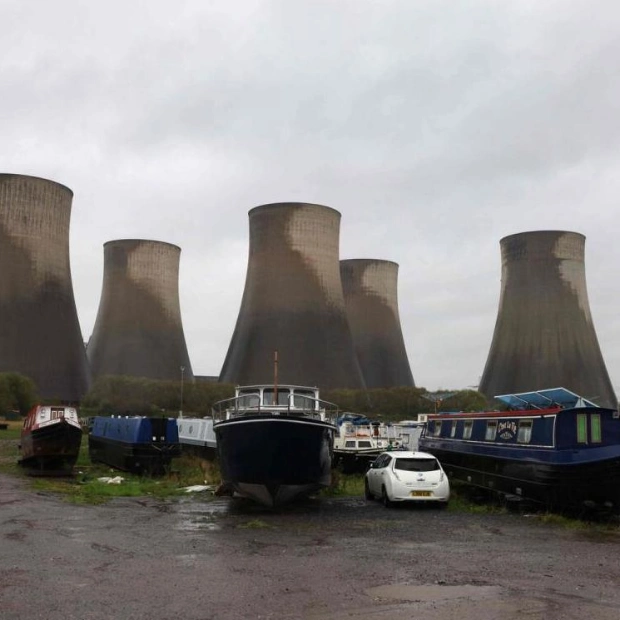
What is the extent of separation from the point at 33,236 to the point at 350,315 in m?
26.8

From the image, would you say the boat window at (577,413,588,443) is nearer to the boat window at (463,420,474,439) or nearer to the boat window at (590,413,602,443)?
the boat window at (590,413,602,443)

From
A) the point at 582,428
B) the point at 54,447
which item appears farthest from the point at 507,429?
the point at 54,447

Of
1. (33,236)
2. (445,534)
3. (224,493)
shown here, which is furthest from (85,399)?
(445,534)

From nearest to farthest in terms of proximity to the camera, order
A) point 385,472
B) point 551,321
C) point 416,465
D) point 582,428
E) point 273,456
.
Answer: point 582,428
point 273,456
point 416,465
point 385,472
point 551,321

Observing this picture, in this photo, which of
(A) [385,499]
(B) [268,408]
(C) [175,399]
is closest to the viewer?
(A) [385,499]

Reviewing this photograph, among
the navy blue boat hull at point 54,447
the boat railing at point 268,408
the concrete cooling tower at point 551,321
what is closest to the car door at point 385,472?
the boat railing at point 268,408

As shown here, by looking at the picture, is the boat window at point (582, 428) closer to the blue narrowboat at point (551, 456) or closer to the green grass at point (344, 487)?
the blue narrowboat at point (551, 456)

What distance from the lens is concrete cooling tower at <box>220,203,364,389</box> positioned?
46750 mm

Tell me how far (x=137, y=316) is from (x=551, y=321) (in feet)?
90.8

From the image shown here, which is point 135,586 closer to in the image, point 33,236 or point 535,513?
point 535,513

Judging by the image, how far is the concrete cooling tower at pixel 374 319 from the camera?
203 ft

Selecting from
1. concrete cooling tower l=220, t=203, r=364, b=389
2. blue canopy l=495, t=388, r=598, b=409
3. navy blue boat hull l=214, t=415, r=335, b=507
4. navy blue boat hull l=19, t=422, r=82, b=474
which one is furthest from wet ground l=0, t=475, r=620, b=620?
concrete cooling tower l=220, t=203, r=364, b=389

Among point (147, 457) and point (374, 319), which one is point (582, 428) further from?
point (374, 319)

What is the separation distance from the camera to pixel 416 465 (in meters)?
13.7
